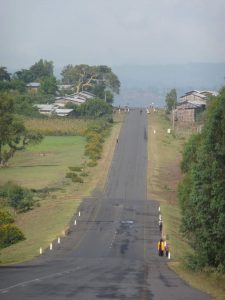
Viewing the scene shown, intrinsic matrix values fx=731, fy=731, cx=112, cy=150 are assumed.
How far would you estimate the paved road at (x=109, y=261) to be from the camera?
2736 cm

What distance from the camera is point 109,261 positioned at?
41219mm

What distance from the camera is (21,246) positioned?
49812 millimetres

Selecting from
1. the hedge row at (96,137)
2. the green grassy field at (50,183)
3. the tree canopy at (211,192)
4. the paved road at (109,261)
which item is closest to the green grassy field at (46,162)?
the green grassy field at (50,183)

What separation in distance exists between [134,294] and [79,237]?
1080 inches

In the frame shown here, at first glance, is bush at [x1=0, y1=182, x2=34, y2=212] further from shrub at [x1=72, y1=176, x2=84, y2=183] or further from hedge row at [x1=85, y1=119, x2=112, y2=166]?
hedge row at [x1=85, y1=119, x2=112, y2=166]

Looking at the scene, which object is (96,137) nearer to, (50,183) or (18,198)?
(50,183)

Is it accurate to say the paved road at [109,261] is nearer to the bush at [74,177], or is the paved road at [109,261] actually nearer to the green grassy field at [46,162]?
the bush at [74,177]

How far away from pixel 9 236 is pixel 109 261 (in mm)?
12546

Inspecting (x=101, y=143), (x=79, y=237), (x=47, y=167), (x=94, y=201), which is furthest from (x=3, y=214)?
(x=101, y=143)

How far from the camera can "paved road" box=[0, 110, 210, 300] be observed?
27359 millimetres

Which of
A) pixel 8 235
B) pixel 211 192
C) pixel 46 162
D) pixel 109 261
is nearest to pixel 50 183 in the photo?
pixel 46 162

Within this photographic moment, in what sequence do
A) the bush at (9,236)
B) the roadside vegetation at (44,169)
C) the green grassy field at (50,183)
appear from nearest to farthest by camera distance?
the bush at (9,236), the green grassy field at (50,183), the roadside vegetation at (44,169)

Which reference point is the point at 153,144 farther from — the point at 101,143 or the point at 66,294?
the point at 66,294

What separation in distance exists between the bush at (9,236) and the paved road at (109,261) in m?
3.44
